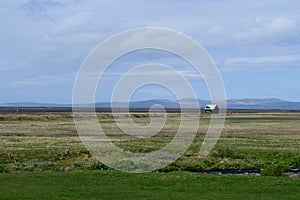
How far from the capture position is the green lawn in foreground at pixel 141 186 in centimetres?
2416

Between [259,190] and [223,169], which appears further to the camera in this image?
[223,169]

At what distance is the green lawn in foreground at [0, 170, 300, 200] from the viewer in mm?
24156

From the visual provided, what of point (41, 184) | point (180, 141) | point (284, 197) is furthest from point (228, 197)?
point (180, 141)

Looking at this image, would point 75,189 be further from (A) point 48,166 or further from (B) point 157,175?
(A) point 48,166

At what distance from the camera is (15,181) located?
28188mm

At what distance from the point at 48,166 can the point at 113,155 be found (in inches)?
381

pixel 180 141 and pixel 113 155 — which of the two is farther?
pixel 180 141

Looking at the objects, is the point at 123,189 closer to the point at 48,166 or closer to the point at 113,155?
the point at 48,166

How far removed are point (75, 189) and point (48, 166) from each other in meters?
13.1

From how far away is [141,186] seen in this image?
2702 cm

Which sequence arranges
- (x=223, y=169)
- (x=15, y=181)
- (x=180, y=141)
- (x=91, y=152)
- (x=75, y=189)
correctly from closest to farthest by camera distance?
(x=75, y=189) → (x=15, y=181) → (x=223, y=169) → (x=91, y=152) → (x=180, y=141)

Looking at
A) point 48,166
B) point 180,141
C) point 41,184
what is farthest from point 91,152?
point 41,184

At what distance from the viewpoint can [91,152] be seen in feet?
167

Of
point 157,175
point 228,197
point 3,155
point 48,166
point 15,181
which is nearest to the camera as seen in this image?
point 228,197
